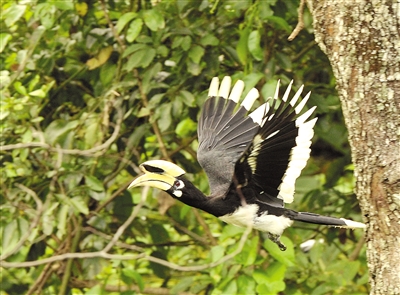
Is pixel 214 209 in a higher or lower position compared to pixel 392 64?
lower

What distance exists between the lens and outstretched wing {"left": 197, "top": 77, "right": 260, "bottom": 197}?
8.21 feet

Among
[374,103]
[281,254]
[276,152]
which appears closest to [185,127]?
[281,254]

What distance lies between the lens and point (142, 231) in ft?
11.3

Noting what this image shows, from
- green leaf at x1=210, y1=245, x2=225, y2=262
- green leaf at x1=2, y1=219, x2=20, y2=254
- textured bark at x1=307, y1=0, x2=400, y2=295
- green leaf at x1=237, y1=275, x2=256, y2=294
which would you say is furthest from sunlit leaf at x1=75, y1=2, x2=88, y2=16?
textured bark at x1=307, y1=0, x2=400, y2=295

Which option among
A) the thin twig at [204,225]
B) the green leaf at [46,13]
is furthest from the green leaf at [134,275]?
the green leaf at [46,13]

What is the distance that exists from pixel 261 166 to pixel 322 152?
213 centimetres

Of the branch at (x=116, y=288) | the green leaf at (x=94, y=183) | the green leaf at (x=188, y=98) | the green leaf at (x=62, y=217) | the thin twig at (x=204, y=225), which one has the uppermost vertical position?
the green leaf at (x=188, y=98)

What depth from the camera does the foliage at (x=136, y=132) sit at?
296 centimetres

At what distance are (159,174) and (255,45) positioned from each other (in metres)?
0.75

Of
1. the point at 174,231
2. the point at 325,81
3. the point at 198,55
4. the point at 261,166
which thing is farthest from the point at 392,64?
the point at 174,231

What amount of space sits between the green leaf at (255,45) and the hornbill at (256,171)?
0.25 m

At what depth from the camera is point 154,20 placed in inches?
114

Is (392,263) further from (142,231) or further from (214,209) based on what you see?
(142,231)

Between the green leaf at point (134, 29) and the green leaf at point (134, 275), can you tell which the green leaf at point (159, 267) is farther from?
the green leaf at point (134, 29)
